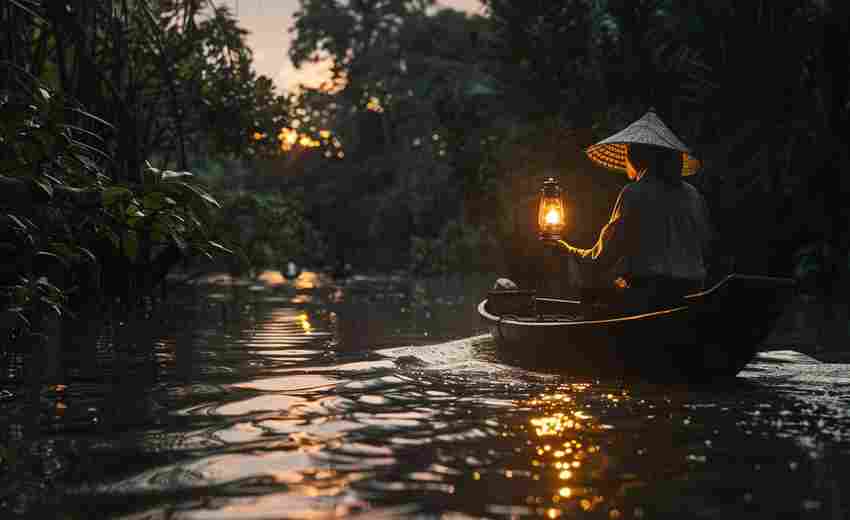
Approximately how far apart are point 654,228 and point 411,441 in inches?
131

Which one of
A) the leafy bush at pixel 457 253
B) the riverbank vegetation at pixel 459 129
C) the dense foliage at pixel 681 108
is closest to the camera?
the riverbank vegetation at pixel 459 129

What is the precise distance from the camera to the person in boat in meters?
7.79

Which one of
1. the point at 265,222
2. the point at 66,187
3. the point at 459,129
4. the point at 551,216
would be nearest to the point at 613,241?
the point at 551,216

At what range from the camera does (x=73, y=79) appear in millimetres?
9695

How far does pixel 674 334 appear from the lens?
729cm

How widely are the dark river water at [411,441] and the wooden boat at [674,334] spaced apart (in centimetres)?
19

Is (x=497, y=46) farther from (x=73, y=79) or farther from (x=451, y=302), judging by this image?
(x=73, y=79)

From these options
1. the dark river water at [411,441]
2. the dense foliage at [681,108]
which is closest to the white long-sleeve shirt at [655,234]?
the dark river water at [411,441]

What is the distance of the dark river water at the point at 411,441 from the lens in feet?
13.1

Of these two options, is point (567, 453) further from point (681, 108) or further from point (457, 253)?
→ point (457, 253)

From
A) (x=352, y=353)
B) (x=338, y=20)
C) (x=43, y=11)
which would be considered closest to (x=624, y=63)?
(x=352, y=353)

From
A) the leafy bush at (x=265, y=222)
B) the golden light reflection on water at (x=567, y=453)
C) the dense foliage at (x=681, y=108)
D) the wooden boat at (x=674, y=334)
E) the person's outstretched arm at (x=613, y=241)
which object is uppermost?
the dense foliage at (x=681, y=108)

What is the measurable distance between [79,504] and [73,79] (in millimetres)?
6573

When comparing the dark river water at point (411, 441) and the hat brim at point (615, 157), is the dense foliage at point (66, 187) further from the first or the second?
the hat brim at point (615, 157)
